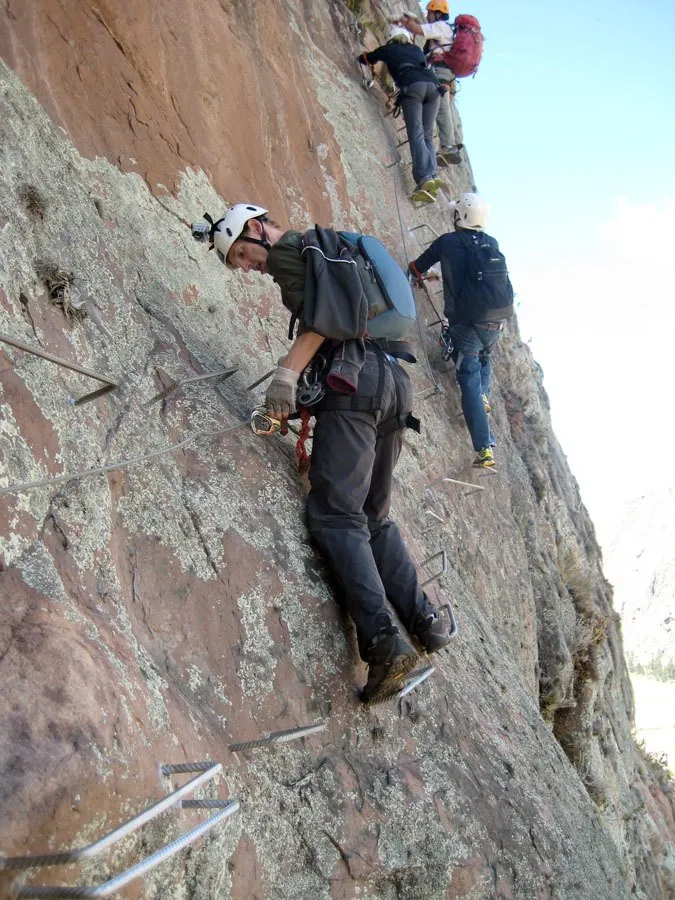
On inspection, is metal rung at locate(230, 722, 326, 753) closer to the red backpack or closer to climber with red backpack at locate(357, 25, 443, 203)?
climber with red backpack at locate(357, 25, 443, 203)

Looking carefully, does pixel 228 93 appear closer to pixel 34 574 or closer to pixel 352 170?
pixel 352 170

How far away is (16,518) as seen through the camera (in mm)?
3297

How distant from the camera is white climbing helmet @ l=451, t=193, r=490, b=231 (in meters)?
9.03

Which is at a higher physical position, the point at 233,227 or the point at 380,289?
the point at 233,227

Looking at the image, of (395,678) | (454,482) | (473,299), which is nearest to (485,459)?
(454,482)

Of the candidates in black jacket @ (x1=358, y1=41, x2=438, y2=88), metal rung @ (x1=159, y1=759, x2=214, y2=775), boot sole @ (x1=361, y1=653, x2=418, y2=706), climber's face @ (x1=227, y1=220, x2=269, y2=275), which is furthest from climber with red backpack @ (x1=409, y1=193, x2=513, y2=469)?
metal rung @ (x1=159, y1=759, x2=214, y2=775)

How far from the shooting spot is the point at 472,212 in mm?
9031

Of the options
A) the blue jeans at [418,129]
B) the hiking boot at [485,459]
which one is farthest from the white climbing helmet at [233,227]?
the blue jeans at [418,129]

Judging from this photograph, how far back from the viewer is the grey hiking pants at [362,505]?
4480mm

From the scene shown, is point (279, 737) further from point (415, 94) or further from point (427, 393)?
point (415, 94)

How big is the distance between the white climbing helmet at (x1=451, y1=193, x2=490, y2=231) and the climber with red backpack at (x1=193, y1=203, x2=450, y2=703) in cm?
436

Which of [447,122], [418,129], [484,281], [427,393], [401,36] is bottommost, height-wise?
[427,393]

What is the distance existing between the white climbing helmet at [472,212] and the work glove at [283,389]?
5.10 meters

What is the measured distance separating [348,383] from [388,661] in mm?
1692
